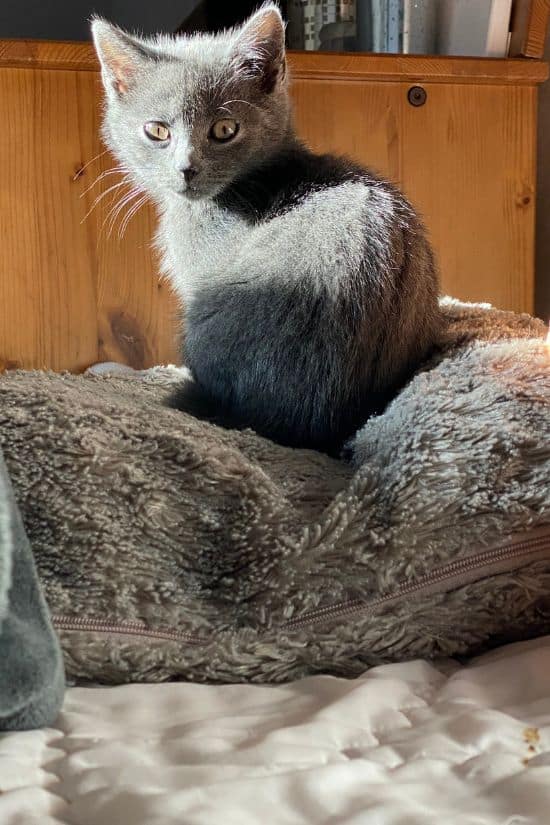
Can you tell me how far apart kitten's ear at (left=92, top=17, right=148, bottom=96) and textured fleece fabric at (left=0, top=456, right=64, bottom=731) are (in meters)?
0.67

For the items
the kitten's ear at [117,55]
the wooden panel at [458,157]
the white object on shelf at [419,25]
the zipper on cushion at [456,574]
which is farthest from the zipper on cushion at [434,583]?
the white object on shelf at [419,25]

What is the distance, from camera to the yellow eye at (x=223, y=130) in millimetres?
991

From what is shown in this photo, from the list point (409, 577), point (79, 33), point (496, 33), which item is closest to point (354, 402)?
point (409, 577)

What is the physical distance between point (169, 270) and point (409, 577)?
628mm

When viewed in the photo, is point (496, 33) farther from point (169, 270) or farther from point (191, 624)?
point (191, 624)

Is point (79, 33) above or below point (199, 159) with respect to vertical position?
above

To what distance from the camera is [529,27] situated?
150cm

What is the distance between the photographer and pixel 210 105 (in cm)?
98

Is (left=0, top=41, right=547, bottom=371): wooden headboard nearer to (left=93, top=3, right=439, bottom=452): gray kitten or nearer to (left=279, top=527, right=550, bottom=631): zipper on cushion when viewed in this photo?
(left=93, top=3, right=439, bottom=452): gray kitten

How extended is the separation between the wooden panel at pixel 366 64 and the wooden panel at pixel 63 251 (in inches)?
0.9

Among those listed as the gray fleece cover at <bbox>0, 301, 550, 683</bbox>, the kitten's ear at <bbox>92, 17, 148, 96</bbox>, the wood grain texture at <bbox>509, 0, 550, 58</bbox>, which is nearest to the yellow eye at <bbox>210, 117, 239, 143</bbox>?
the kitten's ear at <bbox>92, 17, 148, 96</bbox>

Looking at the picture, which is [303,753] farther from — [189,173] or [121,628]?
[189,173]

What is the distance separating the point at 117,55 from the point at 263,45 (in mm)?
189

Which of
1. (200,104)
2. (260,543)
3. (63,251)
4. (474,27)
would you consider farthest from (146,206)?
(260,543)
